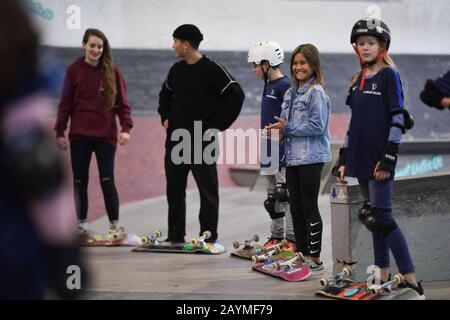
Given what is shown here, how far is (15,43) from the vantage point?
5.09 ft

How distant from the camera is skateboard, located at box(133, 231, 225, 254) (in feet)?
19.0

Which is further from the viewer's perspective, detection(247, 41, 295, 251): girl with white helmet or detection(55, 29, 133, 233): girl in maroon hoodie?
detection(55, 29, 133, 233): girl in maroon hoodie

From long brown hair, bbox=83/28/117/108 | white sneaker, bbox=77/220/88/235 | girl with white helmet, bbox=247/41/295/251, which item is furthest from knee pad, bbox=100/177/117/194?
girl with white helmet, bbox=247/41/295/251

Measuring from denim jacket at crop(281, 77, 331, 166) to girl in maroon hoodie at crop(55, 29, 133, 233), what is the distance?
6.29ft

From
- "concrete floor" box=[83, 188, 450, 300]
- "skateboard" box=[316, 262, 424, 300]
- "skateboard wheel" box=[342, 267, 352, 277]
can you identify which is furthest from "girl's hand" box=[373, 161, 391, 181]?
"concrete floor" box=[83, 188, 450, 300]

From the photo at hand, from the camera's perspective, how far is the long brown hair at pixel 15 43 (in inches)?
60.7

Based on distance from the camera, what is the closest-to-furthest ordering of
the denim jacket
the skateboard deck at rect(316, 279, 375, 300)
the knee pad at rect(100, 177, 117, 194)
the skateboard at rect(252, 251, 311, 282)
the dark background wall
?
the skateboard deck at rect(316, 279, 375, 300) < the denim jacket < the skateboard at rect(252, 251, 311, 282) < the knee pad at rect(100, 177, 117, 194) < the dark background wall

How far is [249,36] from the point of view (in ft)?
30.2

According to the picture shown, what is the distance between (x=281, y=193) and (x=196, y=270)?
2.22 ft

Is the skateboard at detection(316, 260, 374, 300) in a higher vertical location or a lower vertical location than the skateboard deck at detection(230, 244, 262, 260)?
higher

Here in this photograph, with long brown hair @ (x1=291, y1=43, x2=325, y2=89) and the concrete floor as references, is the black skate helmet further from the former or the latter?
the concrete floor

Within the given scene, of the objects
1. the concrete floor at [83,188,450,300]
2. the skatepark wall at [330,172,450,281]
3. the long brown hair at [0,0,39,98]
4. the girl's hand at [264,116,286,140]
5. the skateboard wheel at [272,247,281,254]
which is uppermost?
the long brown hair at [0,0,39,98]

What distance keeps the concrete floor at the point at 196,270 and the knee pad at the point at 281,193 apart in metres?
0.45

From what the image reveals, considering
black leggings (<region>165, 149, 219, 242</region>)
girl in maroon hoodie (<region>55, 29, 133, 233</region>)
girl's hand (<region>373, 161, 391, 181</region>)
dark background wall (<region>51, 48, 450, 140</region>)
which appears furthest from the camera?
dark background wall (<region>51, 48, 450, 140</region>)
